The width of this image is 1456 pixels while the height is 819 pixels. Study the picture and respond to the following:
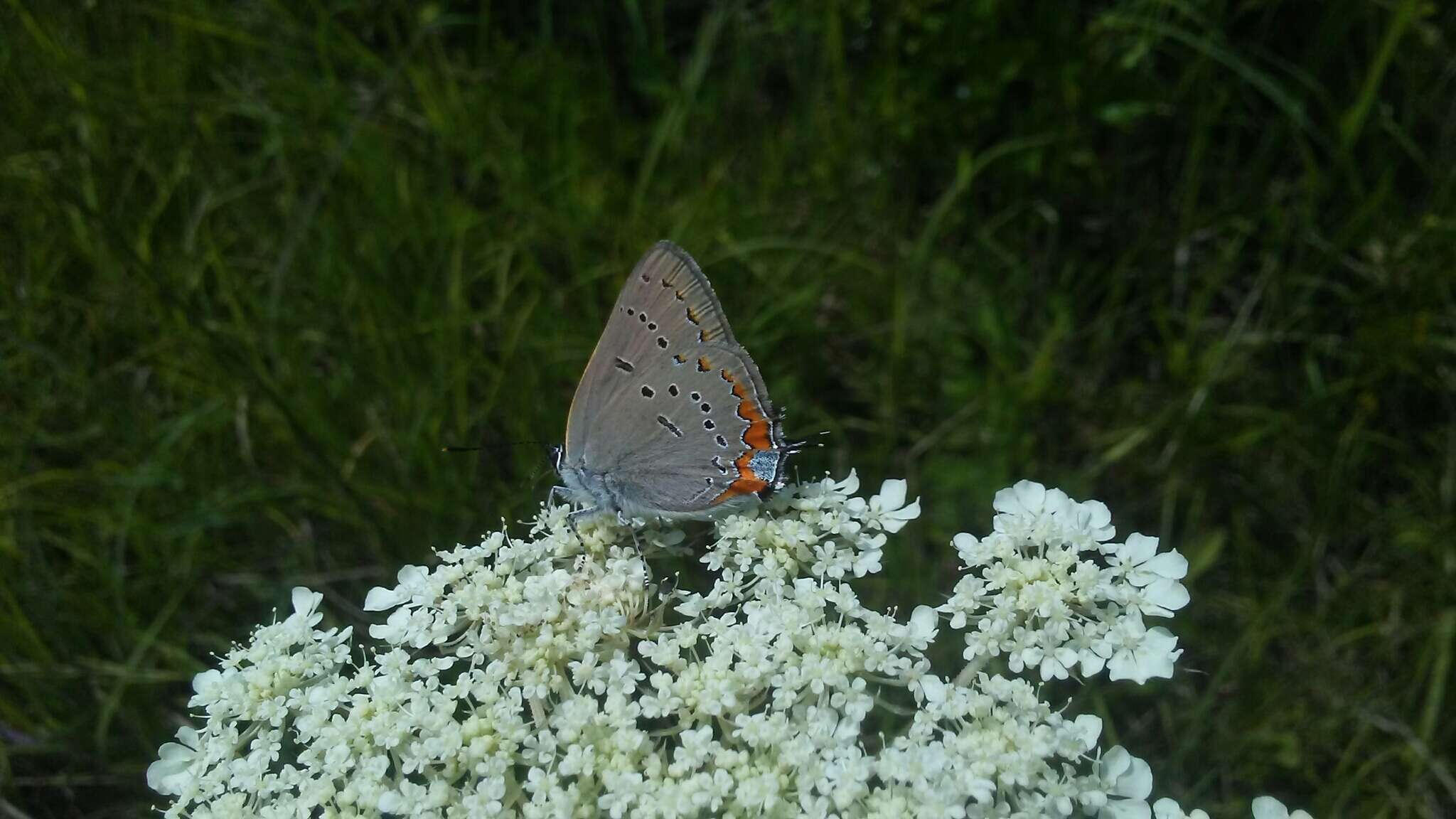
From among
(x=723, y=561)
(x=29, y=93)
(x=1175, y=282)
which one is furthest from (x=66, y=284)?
(x=1175, y=282)

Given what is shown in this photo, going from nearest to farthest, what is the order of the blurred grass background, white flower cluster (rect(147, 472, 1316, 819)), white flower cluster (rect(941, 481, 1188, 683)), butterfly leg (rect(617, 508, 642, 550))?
1. white flower cluster (rect(147, 472, 1316, 819))
2. white flower cluster (rect(941, 481, 1188, 683))
3. butterfly leg (rect(617, 508, 642, 550))
4. the blurred grass background

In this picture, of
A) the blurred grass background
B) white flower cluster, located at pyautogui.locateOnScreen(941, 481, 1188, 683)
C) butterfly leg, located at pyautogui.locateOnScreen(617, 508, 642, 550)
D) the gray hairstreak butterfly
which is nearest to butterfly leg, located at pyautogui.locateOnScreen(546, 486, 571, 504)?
the gray hairstreak butterfly

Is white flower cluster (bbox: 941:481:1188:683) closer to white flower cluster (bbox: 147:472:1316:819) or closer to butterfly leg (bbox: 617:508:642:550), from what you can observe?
white flower cluster (bbox: 147:472:1316:819)

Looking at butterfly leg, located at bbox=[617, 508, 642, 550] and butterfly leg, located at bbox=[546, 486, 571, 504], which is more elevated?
butterfly leg, located at bbox=[546, 486, 571, 504]

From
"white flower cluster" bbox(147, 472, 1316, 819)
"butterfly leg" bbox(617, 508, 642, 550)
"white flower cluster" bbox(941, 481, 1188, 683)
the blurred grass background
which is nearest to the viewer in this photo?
"white flower cluster" bbox(147, 472, 1316, 819)

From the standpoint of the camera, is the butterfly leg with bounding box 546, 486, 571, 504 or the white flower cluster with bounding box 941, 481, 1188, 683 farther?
the butterfly leg with bounding box 546, 486, 571, 504

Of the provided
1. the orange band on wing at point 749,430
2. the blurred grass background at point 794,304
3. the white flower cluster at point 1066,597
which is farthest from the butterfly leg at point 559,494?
the white flower cluster at point 1066,597
